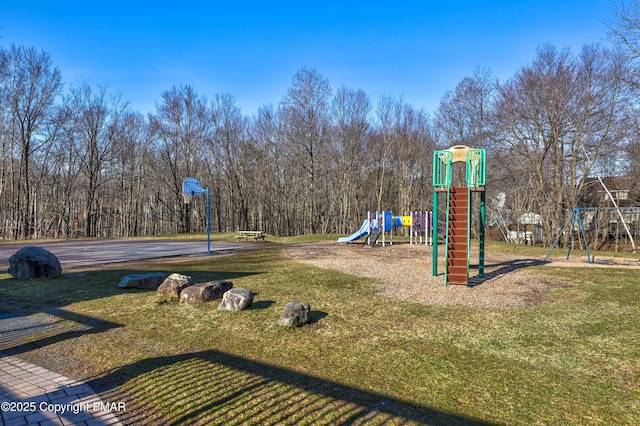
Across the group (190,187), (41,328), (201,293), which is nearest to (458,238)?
(201,293)

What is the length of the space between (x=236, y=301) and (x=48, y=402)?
310 centimetres

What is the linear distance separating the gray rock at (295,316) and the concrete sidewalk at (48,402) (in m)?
2.44

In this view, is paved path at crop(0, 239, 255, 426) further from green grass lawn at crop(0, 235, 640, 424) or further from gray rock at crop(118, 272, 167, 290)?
gray rock at crop(118, 272, 167, 290)

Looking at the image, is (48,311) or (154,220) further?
(154,220)

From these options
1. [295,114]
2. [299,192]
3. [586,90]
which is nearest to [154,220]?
[299,192]

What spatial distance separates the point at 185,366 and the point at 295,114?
2809 cm

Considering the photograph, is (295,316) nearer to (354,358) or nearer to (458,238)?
(354,358)

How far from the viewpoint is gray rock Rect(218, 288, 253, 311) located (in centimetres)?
610

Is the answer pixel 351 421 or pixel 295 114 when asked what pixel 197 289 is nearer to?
pixel 351 421

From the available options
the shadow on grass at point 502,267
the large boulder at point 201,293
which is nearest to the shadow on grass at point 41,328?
the large boulder at point 201,293

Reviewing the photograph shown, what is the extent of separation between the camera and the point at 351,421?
284 cm

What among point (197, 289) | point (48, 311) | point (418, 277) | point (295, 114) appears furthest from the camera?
point (295, 114)

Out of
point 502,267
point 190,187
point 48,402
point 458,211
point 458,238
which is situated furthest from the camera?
point 190,187

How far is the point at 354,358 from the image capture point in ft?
13.6
